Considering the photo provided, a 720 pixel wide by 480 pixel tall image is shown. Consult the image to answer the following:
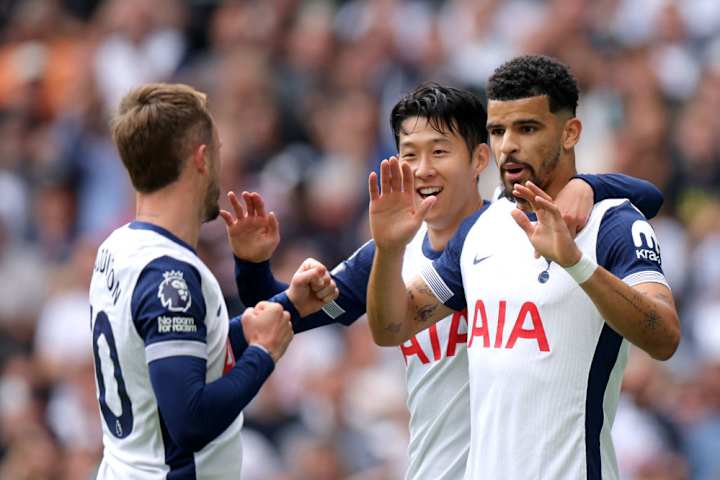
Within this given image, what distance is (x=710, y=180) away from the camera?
416 inches

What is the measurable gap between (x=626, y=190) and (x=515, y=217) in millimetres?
749

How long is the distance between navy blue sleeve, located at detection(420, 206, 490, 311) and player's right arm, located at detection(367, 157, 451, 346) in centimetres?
3

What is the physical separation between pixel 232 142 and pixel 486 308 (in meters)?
7.36

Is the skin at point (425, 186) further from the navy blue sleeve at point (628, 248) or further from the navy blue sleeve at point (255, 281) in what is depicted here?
the navy blue sleeve at point (628, 248)

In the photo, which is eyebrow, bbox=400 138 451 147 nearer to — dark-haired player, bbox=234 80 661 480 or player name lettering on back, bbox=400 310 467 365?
dark-haired player, bbox=234 80 661 480

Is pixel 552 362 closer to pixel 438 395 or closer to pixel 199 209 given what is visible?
pixel 438 395

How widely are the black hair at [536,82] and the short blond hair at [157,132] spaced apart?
45.8 inches

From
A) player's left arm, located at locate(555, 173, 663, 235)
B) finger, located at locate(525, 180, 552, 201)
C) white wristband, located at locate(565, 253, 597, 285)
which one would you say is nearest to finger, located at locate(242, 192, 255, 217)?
player's left arm, located at locate(555, 173, 663, 235)

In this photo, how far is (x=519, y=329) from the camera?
503 centimetres

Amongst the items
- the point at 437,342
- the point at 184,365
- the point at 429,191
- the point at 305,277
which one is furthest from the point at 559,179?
the point at 184,365

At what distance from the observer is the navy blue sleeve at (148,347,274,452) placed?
176 inches

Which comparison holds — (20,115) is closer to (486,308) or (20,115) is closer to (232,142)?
(232,142)

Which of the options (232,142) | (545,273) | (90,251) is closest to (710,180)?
(232,142)

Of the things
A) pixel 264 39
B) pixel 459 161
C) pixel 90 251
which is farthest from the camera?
pixel 264 39
